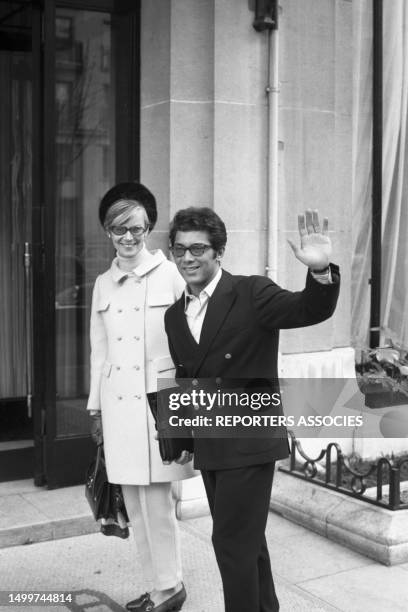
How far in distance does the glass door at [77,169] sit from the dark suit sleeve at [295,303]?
2.85 meters

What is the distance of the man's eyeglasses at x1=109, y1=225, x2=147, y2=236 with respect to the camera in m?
4.39

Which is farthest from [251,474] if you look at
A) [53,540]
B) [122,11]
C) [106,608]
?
[122,11]

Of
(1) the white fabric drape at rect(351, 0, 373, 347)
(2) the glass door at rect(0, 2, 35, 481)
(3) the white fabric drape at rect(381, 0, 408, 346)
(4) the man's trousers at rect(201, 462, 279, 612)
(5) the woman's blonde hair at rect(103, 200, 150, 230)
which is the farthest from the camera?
(2) the glass door at rect(0, 2, 35, 481)

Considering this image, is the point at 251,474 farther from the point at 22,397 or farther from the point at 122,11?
the point at 22,397

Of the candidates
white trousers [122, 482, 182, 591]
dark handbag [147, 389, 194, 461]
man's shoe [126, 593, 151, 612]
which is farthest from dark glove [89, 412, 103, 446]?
man's shoe [126, 593, 151, 612]

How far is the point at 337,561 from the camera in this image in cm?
529

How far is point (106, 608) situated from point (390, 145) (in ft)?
15.3

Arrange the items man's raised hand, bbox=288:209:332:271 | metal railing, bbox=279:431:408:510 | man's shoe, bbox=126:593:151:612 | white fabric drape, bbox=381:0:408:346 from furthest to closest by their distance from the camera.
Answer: white fabric drape, bbox=381:0:408:346 < metal railing, bbox=279:431:408:510 < man's shoe, bbox=126:593:151:612 < man's raised hand, bbox=288:209:332:271

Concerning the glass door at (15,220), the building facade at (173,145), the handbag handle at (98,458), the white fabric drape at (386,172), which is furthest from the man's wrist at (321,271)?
the glass door at (15,220)

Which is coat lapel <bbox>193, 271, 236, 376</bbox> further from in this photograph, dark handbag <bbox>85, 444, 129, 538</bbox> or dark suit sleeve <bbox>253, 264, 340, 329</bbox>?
dark handbag <bbox>85, 444, 129, 538</bbox>

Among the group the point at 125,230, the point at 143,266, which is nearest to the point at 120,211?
the point at 125,230

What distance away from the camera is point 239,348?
3.70 meters

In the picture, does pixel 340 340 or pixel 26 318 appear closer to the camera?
pixel 340 340

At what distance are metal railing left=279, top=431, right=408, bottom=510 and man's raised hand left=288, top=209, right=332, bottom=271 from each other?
8.05ft
